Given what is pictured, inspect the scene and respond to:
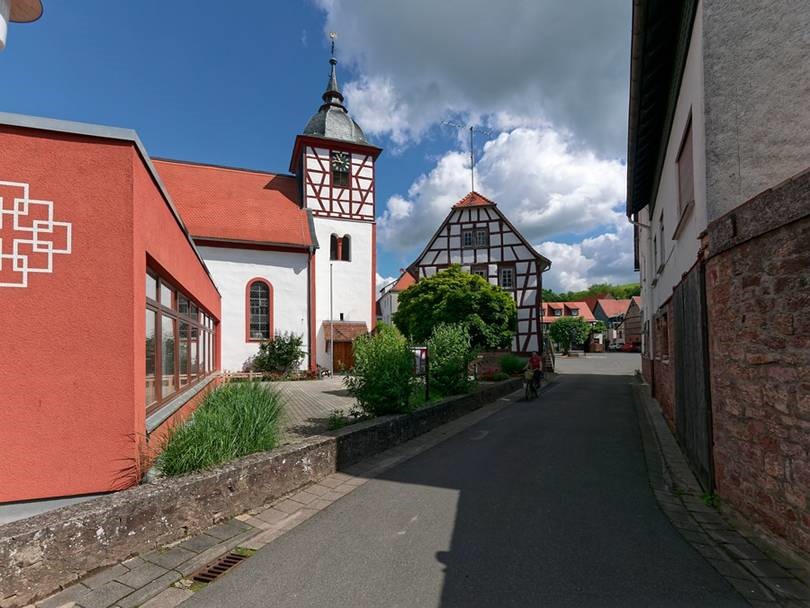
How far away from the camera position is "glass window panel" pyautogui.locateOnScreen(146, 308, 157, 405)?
5.51 meters

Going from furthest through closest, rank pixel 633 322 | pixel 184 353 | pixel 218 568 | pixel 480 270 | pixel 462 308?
pixel 633 322 < pixel 480 270 < pixel 462 308 < pixel 184 353 < pixel 218 568

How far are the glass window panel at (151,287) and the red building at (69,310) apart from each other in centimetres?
79

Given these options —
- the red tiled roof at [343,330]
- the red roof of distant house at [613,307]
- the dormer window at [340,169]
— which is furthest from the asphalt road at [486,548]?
the red roof of distant house at [613,307]

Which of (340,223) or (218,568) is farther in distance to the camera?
(340,223)

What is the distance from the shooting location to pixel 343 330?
1011 inches

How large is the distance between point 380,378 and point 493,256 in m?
23.7

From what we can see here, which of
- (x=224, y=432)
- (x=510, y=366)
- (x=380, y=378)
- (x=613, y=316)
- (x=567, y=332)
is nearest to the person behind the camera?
(x=224, y=432)

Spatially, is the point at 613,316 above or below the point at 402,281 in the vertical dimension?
below

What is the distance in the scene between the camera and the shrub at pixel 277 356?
75.4 feet

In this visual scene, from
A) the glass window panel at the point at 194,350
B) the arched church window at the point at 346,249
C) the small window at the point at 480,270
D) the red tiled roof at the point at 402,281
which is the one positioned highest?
the red tiled roof at the point at 402,281

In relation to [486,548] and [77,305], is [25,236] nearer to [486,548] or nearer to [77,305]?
[77,305]

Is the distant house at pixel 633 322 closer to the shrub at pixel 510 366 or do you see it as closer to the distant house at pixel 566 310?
the distant house at pixel 566 310

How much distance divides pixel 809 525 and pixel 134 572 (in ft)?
15.6

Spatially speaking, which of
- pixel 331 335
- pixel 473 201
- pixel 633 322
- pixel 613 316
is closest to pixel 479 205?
pixel 473 201
